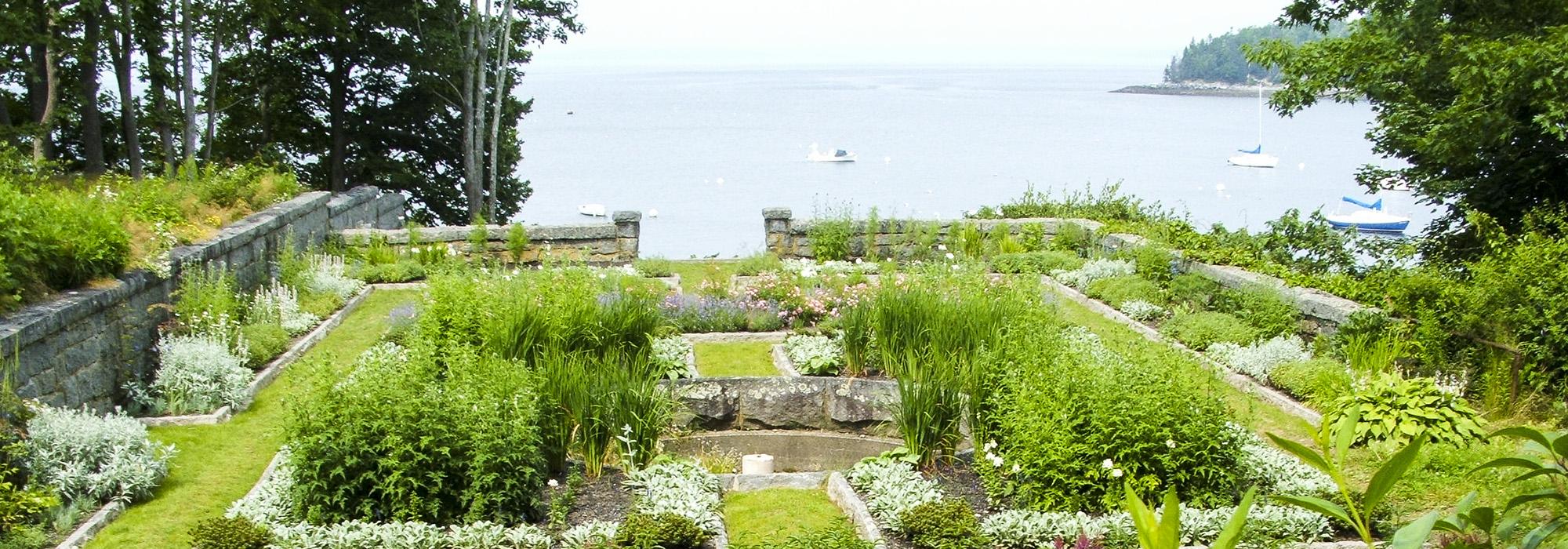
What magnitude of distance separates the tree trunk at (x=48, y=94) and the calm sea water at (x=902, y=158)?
6786 mm

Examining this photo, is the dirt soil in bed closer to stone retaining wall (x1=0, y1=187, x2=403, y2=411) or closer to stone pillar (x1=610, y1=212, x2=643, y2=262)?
stone retaining wall (x1=0, y1=187, x2=403, y2=411)

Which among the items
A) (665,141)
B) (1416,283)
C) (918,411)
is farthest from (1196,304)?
(665,141)

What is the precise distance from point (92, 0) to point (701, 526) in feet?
46.5

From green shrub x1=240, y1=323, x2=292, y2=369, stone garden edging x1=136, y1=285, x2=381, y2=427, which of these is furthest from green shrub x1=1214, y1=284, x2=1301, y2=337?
green shrub x1=240, y1=323, x2=292, y2=369

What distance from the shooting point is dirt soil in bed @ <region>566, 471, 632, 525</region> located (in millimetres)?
5379

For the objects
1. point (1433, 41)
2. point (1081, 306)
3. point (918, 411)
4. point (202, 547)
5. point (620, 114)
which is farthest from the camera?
point (620, 114)

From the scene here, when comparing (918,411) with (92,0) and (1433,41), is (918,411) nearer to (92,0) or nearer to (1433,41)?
(1433,41)

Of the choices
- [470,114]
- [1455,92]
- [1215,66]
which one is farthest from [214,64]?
[1215,66]

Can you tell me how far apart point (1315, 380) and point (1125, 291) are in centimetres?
319

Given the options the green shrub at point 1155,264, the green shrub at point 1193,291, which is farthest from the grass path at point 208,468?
the green shrub at point 1155,264

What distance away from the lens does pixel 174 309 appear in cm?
816

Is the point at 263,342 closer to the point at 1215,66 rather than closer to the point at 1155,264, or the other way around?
the point at 1155,264

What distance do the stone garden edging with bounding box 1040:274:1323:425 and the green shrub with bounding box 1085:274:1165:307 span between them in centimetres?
7

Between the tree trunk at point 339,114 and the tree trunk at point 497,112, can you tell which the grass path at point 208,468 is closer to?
the tree trunk at point 339,114
